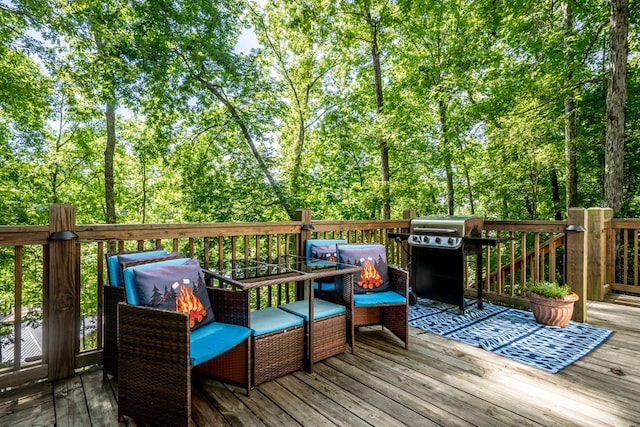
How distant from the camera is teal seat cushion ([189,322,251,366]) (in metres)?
1.79

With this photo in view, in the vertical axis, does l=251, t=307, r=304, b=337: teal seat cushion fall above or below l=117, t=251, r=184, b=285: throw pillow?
below

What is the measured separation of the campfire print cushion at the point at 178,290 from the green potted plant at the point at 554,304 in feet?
10.9

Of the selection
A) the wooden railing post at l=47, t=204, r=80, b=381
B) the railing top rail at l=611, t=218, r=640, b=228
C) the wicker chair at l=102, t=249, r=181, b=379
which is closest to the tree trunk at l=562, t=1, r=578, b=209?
the railing top rail at l=611, t=218, r=640, b=228

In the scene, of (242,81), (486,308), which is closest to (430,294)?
(486,308)

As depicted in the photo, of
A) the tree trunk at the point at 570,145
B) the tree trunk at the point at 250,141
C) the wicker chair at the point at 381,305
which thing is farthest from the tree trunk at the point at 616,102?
the tree trunk at the point at 250,141

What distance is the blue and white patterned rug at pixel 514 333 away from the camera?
268cm

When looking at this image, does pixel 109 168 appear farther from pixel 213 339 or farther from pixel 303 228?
pixel 213 339

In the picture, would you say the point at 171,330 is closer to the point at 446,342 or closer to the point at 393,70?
the point at 446,342

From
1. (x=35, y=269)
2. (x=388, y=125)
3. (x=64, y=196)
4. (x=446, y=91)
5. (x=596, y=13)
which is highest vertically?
(x=596, y=13)

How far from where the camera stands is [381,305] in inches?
111

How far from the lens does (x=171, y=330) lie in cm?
172

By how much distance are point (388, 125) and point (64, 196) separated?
936 cm

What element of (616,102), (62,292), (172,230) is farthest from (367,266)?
(616,102)

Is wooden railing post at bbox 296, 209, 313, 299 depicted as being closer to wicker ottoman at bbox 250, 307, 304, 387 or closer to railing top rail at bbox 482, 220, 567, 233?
wicker ottoman at bbox 250, 307, 304, 387
